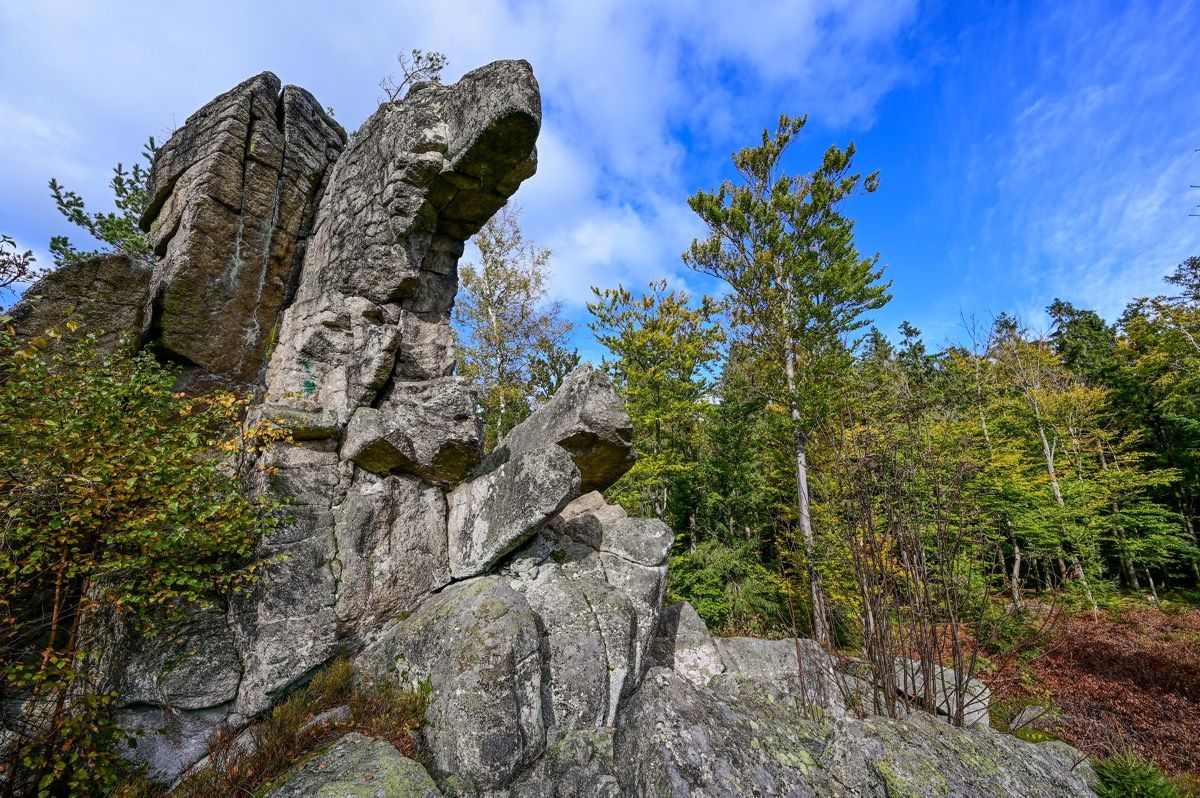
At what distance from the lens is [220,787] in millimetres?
4047

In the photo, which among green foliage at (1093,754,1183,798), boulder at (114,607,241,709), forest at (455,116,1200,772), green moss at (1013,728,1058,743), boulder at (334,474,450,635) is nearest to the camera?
green foliage at (1093,754,1183,798)

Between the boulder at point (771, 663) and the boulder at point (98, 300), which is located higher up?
the boulder at point (98, 300)

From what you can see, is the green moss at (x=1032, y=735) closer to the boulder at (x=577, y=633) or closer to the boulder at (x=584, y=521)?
the boulder at (x=577, y=633)

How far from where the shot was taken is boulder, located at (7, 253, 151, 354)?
6436 millimetres

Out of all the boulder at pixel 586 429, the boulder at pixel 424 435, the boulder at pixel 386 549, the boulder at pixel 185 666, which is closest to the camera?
the boulder at pixel 185 666

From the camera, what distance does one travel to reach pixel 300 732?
459 cm

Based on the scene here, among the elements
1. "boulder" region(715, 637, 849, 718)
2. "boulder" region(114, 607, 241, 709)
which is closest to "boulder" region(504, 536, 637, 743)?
"boulder" region(715, 637, 849, 718)

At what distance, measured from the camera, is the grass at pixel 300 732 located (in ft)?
13.6

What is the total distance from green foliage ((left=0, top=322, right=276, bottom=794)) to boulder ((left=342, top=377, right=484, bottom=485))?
5.02ft

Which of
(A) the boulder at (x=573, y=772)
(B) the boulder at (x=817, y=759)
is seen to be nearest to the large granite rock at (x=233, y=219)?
(A) the boulder at (x=573, y=772)

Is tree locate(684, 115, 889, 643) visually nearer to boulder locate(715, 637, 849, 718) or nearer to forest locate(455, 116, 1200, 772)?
forest locate(455, 116, 1200, 772)

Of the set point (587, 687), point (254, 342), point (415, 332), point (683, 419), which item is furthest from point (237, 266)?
point (683, 419)

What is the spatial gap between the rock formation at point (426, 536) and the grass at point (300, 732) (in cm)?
21

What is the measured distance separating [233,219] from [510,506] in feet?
22.8
